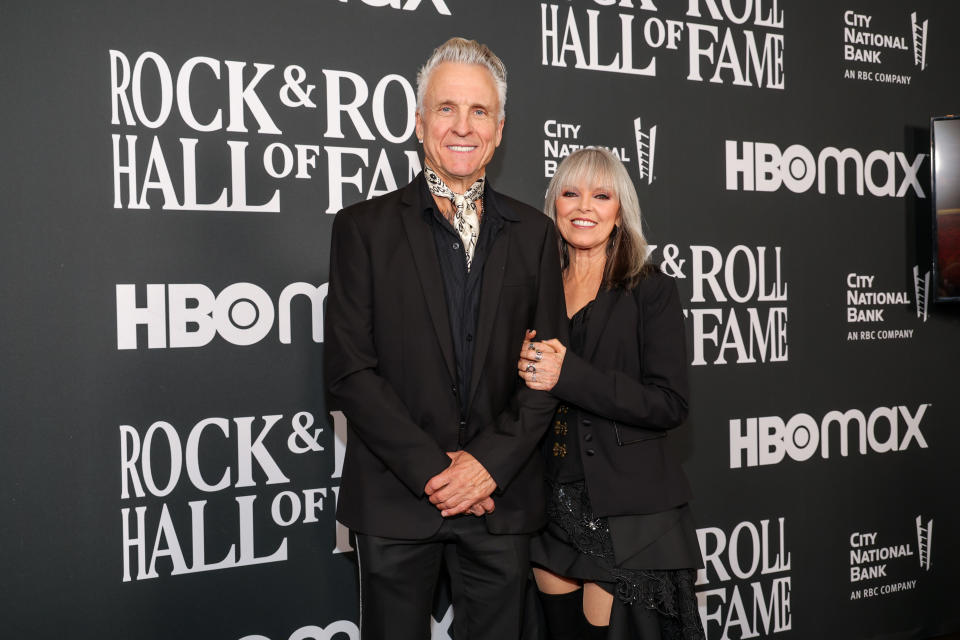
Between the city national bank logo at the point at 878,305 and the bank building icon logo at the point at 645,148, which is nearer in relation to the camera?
the bank building icon logo at the point at 645,148

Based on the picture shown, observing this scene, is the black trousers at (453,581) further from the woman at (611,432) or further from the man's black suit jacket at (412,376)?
the woman at (611,432)

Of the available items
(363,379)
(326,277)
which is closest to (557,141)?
(326,277)

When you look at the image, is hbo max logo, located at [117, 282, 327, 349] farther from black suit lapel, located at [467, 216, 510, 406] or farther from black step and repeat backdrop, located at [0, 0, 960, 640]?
black suit lapel, located at [467, 216, 510, 406]

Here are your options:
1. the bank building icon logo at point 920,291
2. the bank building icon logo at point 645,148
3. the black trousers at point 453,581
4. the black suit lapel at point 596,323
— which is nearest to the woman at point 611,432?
the black suit lapel at point 596,323

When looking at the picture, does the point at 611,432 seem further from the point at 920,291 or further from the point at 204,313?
the point at 920,291

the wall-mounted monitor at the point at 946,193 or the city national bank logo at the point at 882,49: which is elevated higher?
the city national bank logo at the point at 882,49

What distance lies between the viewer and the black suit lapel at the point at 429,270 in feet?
5.94

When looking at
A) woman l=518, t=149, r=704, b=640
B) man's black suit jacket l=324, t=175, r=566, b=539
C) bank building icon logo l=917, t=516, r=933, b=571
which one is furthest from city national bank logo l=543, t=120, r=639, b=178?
bank building icon logo l=917, t=516, r=933, b=571

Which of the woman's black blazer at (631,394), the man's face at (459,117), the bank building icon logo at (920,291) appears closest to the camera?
the man's face at (459,117)

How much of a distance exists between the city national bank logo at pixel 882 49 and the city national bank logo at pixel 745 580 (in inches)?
76.1

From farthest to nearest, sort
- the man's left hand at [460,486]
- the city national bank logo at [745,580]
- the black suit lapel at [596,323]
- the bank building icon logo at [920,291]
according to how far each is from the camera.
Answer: the bank building icon logo at [920,291] < the city national bank logo at [745,580] < the black suit lapel at [596,323] < the man's left hand at [460,486]

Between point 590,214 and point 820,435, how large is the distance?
179cm

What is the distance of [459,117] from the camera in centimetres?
187

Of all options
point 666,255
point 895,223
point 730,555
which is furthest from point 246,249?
point 895,223
